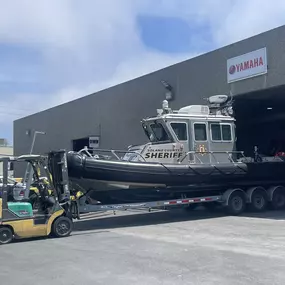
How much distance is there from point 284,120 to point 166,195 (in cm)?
1067

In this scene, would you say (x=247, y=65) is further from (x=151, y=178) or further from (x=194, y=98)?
(x=151, y=178)

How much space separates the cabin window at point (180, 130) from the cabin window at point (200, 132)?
453 millimetres

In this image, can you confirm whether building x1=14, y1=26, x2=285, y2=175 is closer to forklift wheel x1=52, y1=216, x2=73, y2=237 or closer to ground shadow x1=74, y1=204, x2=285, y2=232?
ground shadow x1=74, y1=204, x2=285, y2=232

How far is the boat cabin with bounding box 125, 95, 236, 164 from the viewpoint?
1520 centimetres

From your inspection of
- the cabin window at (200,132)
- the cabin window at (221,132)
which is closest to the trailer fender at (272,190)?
the cabin window at (221,132)

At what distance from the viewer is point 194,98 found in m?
20.0

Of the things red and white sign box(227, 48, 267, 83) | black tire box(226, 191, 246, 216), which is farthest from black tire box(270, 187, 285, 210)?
red and white sign box(227, 48, 267, 83)

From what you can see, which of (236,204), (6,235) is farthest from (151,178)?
(6,235)

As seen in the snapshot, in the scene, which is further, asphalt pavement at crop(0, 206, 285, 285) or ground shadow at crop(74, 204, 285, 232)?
ground shadow at crop(74, 204, 285, 232)

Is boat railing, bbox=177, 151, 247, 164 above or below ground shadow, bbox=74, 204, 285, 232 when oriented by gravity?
above

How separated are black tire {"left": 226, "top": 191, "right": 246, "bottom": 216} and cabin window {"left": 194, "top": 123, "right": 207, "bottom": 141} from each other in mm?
2207

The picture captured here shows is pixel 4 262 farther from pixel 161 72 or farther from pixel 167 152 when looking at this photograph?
pixel 161 72

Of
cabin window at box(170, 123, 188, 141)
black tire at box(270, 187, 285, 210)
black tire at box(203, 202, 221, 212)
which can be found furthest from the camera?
black tire at box(270, 187, 285, 210)

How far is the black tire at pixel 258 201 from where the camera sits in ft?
54.0
